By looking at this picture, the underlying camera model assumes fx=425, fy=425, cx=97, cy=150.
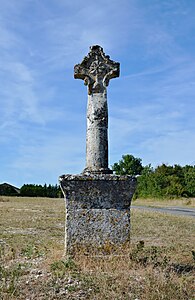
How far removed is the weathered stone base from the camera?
7.25m

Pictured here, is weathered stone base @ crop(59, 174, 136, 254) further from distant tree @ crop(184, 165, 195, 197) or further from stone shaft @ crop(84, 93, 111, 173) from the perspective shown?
distant tree @ crop(184, 165, 195, 197)

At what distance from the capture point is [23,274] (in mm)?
6496

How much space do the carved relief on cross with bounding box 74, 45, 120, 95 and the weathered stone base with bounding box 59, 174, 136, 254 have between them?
6.30 ft

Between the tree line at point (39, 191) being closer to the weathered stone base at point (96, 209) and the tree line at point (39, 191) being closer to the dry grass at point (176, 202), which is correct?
the dry grass at point (176, 202)

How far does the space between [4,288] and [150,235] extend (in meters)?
8.53

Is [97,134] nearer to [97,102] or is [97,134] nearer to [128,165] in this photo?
[97,102]

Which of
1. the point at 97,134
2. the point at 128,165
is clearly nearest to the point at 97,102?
the point at 97,134

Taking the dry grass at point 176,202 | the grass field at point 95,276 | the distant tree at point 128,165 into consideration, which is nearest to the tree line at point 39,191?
the distant tree at point 128,165

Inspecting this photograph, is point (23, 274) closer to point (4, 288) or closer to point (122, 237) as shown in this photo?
point (4, 288)

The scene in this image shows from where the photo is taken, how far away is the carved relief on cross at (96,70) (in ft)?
26.9

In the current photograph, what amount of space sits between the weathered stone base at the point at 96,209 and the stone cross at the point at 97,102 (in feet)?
1.39

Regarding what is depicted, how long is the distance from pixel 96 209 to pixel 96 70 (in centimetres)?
275

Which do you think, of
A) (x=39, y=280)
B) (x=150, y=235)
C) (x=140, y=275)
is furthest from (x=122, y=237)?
(x=150, y=235)

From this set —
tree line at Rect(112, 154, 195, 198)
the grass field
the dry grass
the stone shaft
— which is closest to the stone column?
the grass field
